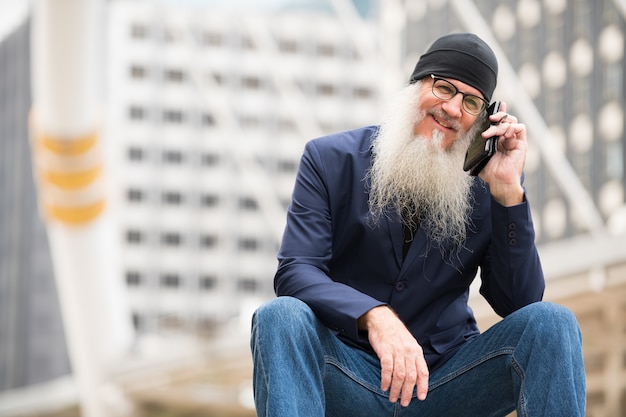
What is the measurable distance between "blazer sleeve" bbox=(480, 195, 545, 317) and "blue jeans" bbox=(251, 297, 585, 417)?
0.12 metres

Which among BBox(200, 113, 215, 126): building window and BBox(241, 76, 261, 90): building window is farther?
BBox(241, 76, 261, 90): building window

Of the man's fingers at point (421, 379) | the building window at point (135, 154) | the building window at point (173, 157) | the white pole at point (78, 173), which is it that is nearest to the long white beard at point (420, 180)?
the man's fingers at point (421, 379)

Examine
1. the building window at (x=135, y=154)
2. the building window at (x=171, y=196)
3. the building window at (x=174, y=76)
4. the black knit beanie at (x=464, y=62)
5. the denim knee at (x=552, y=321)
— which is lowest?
the denim knee at (x=552, y=321)

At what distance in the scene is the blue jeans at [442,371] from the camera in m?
1.71

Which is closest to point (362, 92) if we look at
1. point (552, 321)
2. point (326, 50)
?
point (326, 50)

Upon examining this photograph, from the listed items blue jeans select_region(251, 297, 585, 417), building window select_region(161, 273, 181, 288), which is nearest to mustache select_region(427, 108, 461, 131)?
blue jeans select_region(251, 297, 585, 417)

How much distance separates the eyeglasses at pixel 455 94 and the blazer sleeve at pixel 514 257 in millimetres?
208

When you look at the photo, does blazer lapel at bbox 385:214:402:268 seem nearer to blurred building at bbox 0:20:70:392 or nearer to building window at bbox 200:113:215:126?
blurred building at bbox 0:20:70:392

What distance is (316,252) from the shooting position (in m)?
1.99

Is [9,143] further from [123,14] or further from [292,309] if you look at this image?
[292,309]

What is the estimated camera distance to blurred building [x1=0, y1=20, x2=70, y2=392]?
65125 millimetres

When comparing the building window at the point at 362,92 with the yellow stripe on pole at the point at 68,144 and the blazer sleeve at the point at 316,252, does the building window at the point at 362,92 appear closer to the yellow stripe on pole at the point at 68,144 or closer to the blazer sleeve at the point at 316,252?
the yellow stripe on pole at the point at 68,144

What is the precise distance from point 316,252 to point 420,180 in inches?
12.0

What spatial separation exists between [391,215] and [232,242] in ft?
230
